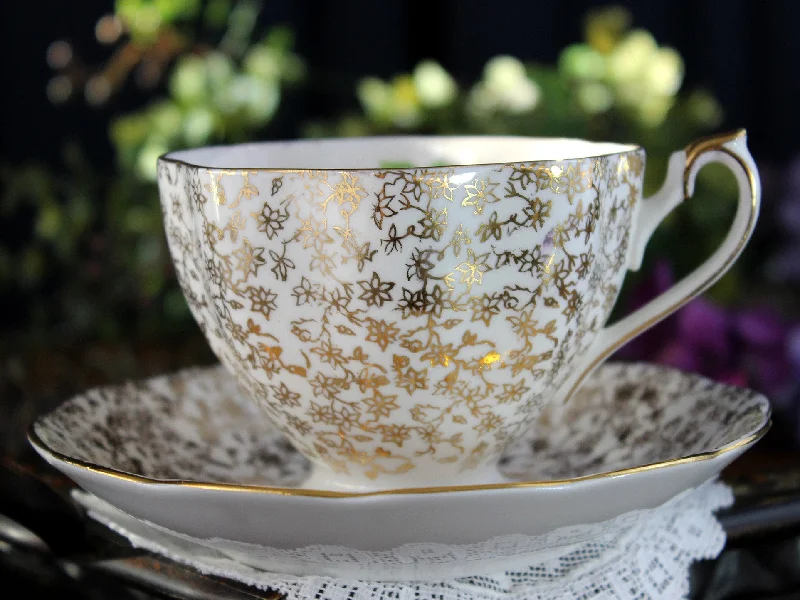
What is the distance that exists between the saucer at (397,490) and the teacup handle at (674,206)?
6 centimetres

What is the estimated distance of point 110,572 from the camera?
0.44 metres

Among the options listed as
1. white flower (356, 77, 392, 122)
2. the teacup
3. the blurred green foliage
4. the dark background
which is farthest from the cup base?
the dark background

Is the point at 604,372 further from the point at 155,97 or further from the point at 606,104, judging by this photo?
the point at 155,97

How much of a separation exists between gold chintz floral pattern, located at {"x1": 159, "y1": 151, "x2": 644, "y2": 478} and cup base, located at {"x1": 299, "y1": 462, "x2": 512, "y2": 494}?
1cm

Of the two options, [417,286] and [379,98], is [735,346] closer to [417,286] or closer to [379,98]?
[417,286]

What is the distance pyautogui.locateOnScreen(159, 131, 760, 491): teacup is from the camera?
39 cm

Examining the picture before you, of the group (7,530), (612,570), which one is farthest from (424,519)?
(7,530)

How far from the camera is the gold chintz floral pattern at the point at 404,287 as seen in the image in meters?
0.39

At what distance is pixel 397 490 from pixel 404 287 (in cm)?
10

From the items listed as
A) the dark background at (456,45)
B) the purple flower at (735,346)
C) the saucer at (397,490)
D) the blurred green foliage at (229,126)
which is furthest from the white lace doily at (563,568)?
the dark background at (456,45)

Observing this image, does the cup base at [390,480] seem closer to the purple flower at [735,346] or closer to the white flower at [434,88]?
the purple flower at [735,346]

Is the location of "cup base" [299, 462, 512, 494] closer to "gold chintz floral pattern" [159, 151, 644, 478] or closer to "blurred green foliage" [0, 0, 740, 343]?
"gold chintz floral pattern" [159, 151, 644, 478]

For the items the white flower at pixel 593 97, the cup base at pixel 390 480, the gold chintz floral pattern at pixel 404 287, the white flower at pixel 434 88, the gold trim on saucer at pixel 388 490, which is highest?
the white flower at pixel 434 88

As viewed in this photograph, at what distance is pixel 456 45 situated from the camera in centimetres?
128
